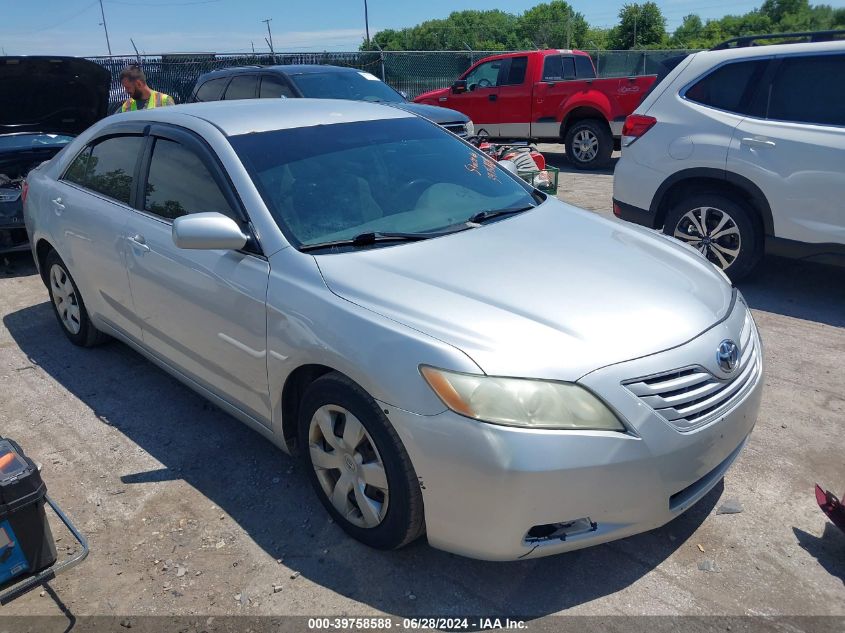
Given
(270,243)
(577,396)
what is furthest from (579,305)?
(270,243)

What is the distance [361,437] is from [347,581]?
56 centimetres

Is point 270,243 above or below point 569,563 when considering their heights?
above

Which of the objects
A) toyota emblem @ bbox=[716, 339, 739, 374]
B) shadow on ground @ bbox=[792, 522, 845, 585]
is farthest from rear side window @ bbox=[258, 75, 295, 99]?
shadow on ground @ bbox=[792, 522, 845, 585]

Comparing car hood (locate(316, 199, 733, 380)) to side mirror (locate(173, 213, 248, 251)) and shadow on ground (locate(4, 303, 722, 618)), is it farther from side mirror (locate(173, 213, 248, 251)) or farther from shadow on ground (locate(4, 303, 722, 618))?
shadow on ground (locate(4, 303, 722, 618))

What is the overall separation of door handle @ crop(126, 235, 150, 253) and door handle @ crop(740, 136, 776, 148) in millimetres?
4358

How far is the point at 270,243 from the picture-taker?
9.68ft

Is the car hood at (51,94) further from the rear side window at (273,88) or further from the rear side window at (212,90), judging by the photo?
the rear side window at (212,90)

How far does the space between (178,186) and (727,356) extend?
271cm

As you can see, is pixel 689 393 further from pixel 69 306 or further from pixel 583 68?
pixel 583 68

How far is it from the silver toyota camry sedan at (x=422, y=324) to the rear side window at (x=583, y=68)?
10456mm

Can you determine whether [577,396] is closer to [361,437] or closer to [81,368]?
[361,437]

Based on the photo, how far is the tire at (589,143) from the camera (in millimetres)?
11945

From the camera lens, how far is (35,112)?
7.02 meters

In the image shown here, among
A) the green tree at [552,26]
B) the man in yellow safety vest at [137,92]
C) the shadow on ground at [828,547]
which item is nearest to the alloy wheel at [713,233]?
the shadow on ground at [828,547]
